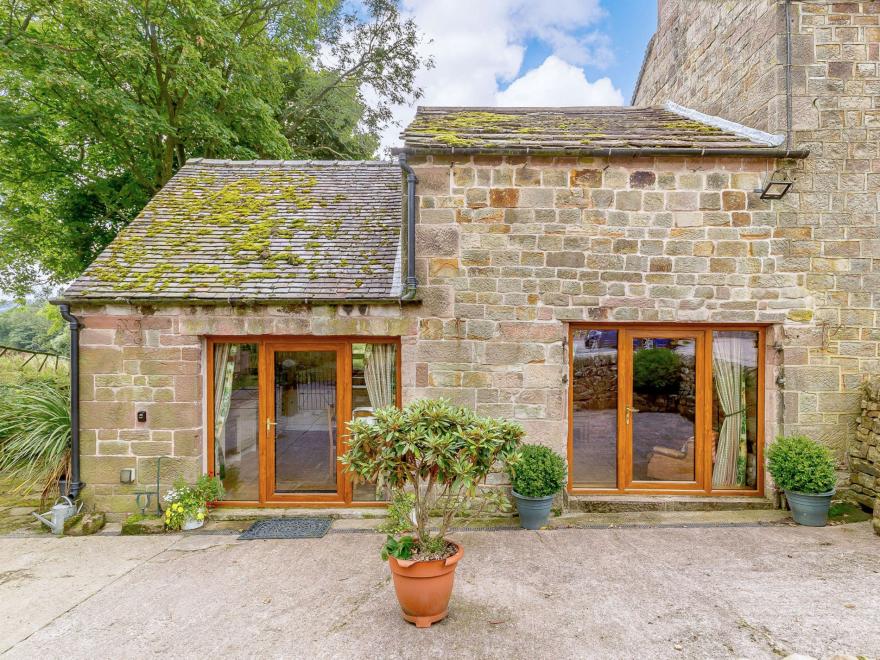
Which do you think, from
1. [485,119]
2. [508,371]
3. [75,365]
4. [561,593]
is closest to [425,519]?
[561,593]

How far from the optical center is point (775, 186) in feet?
18.8

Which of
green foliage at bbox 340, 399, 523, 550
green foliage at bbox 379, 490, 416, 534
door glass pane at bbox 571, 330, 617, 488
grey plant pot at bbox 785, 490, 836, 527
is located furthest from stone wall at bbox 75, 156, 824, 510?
green foliage at bbox 340, 399, 523, 550

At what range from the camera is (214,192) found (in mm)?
7988

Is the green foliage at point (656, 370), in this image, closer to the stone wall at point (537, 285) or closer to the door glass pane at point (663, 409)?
the door glass pane at point (663, 409)

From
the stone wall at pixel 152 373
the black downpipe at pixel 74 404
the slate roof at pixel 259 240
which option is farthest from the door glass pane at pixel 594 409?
the black downpipe at pixel 74 404

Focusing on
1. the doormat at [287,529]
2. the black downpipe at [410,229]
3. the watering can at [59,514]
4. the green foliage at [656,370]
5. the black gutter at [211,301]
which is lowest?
the doormat at [287,529]

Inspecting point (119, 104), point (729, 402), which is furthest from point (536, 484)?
point (119, 104)

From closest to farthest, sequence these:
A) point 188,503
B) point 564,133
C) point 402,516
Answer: point 402,516 → point 188,503 → point 564,133

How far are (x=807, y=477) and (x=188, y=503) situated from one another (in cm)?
774

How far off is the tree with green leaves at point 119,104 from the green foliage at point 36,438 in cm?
622

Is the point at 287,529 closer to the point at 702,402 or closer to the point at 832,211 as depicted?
the point at 702,402

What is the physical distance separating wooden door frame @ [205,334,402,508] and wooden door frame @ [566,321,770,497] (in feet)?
8.23

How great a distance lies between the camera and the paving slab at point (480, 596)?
11.2 ft

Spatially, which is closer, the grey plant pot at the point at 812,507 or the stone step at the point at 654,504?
the grey plant pot at the point at 812,507
